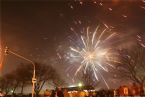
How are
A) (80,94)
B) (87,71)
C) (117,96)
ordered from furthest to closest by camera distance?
(87,71), (80,94), (117,96)

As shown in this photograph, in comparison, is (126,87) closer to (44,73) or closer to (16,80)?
(44,73)

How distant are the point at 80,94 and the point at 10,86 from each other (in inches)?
2545

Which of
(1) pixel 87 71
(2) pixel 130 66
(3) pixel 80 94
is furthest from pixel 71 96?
(1) pixel 87 71

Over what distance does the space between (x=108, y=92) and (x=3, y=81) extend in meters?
70.3

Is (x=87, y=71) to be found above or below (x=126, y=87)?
above

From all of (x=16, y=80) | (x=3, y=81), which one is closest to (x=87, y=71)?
(x=16, y=80)

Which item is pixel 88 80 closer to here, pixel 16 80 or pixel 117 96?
pixel 16 80

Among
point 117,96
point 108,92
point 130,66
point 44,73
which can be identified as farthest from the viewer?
point 44,73

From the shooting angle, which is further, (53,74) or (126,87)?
(53,74)

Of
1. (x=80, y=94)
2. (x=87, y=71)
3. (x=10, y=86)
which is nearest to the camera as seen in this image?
(x=80, y=94)

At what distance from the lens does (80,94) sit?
29.8m

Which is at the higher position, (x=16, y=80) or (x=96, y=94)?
(x=16, y=80)

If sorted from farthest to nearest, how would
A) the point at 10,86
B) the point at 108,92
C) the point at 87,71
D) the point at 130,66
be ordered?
1. the point at 10,86
2. the point at 87,71
3. the point at 130,66
4. the point at 108,92

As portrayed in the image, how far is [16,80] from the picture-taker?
285ft
